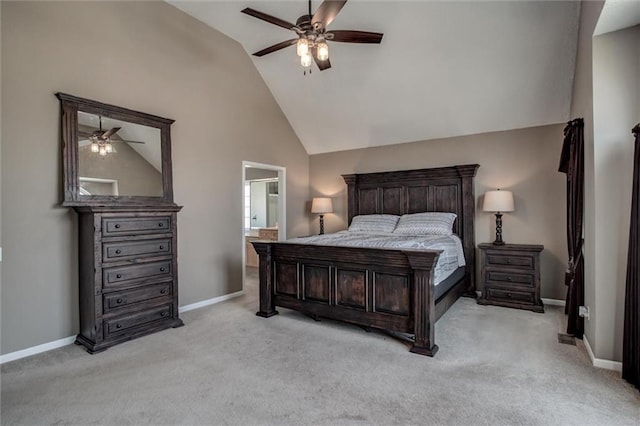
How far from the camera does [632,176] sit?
226cm

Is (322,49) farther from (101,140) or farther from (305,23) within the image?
(101,140)

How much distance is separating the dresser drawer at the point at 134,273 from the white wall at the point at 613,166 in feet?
12.3

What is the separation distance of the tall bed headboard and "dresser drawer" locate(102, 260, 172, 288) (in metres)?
3.20

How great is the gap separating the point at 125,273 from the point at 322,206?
3289 mm

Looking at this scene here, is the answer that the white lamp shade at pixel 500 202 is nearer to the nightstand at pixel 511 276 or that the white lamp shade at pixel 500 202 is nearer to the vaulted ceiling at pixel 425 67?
the nightstand at pixel 511 276

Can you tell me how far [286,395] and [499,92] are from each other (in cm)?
414

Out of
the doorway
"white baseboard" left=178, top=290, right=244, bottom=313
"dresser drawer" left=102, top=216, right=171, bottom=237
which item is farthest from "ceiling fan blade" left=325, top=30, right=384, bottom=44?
the doorway

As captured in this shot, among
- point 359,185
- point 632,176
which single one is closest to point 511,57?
point 632,176

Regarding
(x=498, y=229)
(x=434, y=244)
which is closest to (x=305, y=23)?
(x=434, y=244)

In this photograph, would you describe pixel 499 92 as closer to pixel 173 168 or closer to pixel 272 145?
pixel 272 145

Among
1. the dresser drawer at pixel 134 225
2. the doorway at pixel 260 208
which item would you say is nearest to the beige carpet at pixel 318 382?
the dresser drawer at pixel 134 225

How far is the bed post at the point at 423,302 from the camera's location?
2.72 m

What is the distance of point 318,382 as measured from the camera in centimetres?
229

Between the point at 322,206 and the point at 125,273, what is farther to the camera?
the point at 322,206
